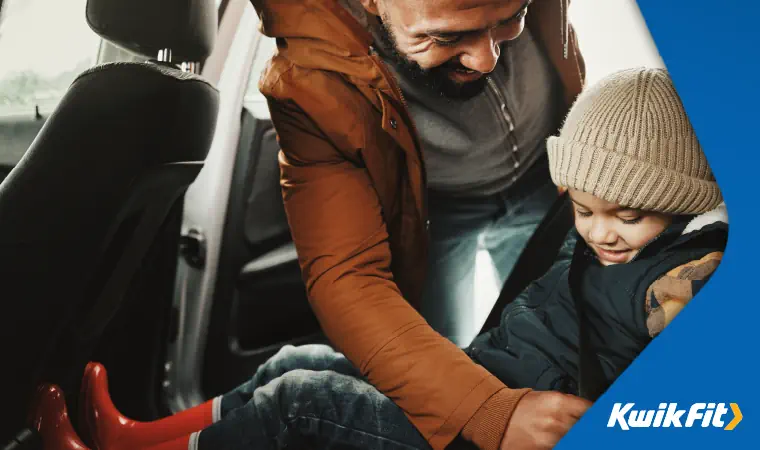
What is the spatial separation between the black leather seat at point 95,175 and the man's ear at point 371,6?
0.31 m

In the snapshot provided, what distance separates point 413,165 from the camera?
Result: 1.12 metres

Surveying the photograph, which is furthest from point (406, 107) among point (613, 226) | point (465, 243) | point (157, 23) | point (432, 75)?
point (157, 23)

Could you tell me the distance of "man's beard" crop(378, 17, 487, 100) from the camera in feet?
3.52

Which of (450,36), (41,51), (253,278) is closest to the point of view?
(450,36)

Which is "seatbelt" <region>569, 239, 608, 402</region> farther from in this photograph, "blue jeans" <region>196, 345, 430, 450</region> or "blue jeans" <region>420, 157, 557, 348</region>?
"blue jeans" <region>196, 345, 430, 450</region>

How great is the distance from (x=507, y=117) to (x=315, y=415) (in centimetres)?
51

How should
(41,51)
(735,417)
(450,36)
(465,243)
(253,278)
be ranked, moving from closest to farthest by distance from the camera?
1. (735,417)
2. (450,36)
3. (465,243)
4. (253,278)
5. (41,51)

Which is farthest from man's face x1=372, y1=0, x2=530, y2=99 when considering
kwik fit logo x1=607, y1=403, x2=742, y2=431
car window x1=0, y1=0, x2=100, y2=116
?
car window x1=0, y1=0, x2=100, y2=116

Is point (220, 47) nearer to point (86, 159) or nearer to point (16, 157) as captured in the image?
point (86, 159)

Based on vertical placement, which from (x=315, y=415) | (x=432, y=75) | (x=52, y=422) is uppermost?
(x=432, y=75)

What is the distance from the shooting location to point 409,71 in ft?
3.58

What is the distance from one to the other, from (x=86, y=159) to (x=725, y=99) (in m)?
0.94

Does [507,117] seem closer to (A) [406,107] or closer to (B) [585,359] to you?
(A) [406,107]

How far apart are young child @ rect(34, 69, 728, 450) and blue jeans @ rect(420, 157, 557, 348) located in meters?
0.05
